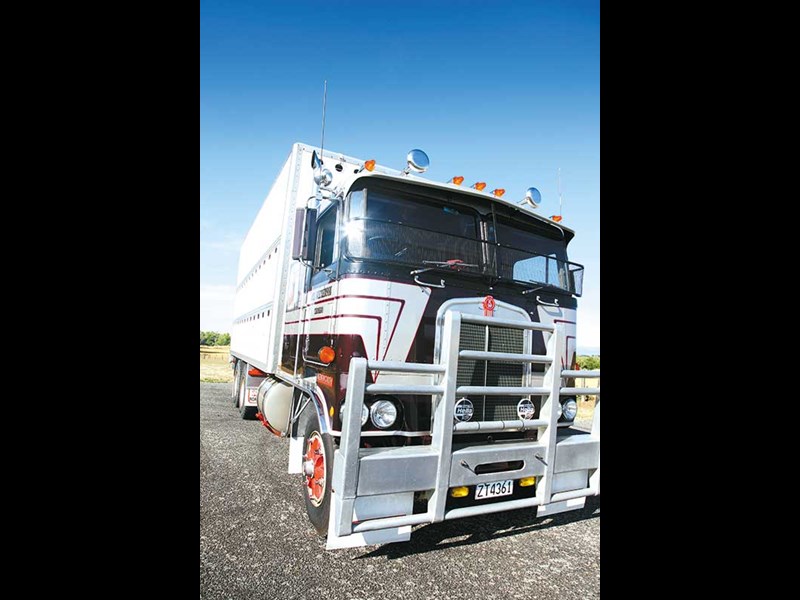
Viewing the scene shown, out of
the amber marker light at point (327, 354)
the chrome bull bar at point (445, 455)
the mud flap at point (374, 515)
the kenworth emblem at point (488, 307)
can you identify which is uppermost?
the kenworth emblem at point (488, 307)

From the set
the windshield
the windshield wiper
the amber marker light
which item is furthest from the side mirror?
the windshield wiper

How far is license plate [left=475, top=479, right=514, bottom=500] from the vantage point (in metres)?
3.00

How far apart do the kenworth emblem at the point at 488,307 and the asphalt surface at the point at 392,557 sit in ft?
5.87

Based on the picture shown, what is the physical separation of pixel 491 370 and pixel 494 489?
88 centimetres

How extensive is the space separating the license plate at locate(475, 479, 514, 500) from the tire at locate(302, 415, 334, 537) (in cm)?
106

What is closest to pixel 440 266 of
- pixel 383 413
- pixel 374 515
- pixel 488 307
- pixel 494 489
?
→ pixel 488 307

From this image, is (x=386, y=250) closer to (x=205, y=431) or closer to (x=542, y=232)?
(x=542, y=232)

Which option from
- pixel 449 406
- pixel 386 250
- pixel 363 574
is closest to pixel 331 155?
pixel 386 250

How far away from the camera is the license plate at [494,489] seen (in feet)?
9.85

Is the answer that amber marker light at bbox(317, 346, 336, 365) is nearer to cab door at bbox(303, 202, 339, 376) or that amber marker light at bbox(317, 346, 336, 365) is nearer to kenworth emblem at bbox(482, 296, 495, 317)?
cab door at bbox(303, 202, 339, 376)

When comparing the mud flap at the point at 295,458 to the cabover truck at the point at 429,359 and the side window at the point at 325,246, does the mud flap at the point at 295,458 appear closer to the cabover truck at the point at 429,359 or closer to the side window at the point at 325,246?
the cabover truck at the point at 429,359

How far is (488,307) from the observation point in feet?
11.6

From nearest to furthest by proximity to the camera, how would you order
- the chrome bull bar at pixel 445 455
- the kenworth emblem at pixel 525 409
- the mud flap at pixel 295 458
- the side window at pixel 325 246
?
the chrome bull bar at pixel 445 455
the kenworth emblem at pixel 525 409
the side window at pixel 325 246
the mud flap at pixel 295 458

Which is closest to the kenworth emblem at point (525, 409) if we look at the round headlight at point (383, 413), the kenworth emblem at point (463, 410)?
the kenworth emblem at point (463, 410)
